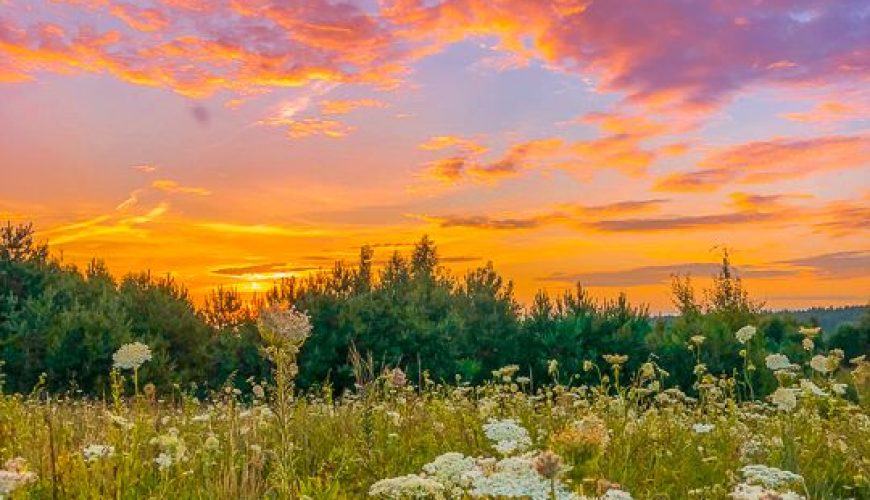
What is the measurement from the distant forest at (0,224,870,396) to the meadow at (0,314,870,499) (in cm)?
814

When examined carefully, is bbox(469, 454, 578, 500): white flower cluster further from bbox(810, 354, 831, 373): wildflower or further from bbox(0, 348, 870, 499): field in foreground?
bbox(810, 354, 831, 373): wildflower

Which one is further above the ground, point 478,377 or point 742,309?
point 742,309

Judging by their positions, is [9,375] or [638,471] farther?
[9,375]

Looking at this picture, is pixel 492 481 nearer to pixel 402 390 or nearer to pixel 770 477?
pixel 770 477

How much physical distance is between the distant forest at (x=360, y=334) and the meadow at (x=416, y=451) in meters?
8.14

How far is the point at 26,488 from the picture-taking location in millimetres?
5000

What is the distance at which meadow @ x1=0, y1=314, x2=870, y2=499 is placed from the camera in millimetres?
3619

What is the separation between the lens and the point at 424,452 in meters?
7.12

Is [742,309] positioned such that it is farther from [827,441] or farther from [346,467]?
[346,467]

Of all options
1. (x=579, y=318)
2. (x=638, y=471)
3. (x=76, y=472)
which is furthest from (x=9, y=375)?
(x=638, y=471)

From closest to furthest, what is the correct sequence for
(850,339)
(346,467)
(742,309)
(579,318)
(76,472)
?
(76,472) → (346,467) → (579,318) → (742,309) → (850,339)

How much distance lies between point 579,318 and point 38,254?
14.2 meters

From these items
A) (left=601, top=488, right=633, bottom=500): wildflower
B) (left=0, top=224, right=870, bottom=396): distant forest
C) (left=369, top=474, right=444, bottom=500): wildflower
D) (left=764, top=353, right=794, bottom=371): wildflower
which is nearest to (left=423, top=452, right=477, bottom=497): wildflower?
(left=369, top=474, right=444, bottom=500): wildflower

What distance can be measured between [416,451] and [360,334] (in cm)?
1152
